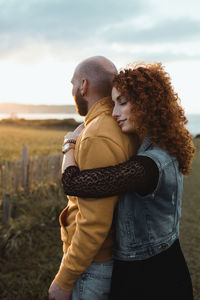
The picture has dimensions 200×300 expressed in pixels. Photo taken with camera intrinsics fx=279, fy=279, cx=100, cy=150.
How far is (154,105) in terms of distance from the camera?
139cm

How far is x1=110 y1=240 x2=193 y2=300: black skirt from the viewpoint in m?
1.41

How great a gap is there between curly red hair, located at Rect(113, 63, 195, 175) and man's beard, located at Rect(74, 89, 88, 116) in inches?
12.0

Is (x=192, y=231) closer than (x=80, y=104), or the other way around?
(x=80, y=104)

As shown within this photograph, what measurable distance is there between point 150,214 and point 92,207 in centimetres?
28

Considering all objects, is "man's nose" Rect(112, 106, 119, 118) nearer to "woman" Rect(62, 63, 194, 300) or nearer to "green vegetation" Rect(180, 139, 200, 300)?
"woman" Rect(62, 63, 194, 300)

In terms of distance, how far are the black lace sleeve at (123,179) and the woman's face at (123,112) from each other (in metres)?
0.19

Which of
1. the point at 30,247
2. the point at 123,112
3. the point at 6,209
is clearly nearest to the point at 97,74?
the point at 123,112

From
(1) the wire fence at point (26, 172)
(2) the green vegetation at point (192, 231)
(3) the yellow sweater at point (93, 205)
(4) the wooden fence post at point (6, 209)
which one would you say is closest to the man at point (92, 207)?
(3) the yellow sweater at point (93, 205)

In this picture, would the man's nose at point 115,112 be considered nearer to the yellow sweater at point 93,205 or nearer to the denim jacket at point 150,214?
the yellow sweater at point 93,205

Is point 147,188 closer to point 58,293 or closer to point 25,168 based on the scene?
point 58,293

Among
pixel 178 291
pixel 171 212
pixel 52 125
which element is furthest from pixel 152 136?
pixel 52 125

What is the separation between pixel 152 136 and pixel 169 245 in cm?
58

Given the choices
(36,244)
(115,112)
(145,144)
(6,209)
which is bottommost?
(36,244)

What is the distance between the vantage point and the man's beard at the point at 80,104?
170 centimetres
